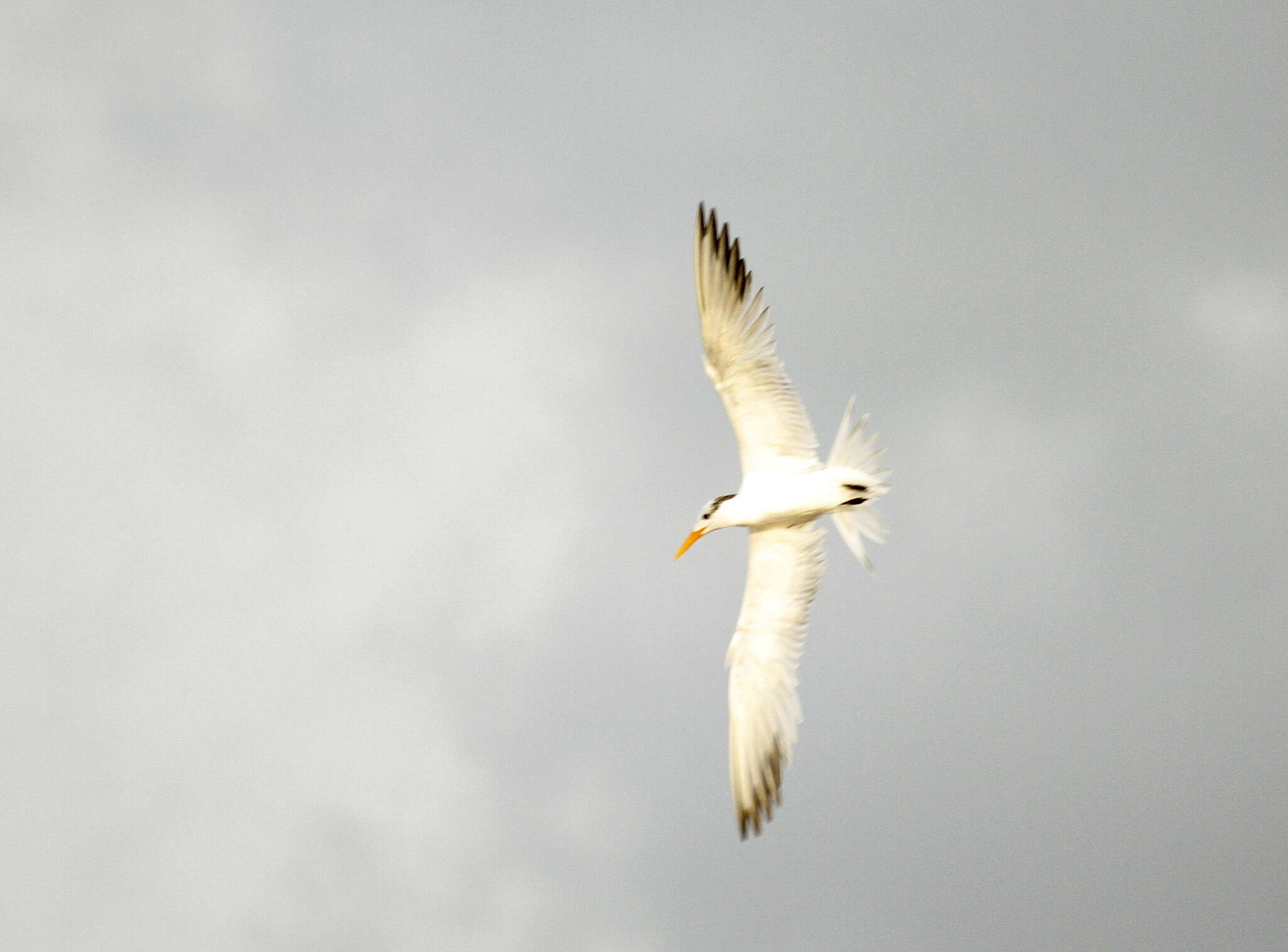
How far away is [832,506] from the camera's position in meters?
21.3

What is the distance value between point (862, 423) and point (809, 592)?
9.23 ft

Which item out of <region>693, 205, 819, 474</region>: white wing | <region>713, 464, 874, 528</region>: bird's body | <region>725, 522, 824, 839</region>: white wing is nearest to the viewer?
<region>693, 205, 819, 474</region>: white wing

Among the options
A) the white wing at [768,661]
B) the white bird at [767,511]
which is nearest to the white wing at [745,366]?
the white bird at [767,511]

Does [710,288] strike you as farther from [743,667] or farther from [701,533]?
[743,667]

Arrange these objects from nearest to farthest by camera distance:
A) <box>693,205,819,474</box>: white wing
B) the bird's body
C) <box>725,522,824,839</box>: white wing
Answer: <box>693,205,819,474</box>: white wing, the bird's body, <box>725,522,824,839</box>: white wing

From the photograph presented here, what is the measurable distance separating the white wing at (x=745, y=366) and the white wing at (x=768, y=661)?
136 cm

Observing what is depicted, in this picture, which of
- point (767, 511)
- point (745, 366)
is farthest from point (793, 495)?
point (745, 366)

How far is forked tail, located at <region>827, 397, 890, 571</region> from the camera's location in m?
21.3

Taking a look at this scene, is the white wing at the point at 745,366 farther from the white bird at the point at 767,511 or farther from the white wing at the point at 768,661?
the white wing at the point at 768,661

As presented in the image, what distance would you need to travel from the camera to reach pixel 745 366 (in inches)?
805

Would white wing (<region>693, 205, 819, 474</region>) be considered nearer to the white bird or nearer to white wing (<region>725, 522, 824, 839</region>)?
the white bird

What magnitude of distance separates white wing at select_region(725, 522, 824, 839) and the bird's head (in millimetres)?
700

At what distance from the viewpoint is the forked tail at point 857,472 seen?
21.3 m

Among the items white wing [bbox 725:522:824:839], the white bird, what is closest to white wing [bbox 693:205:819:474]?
the white bird
